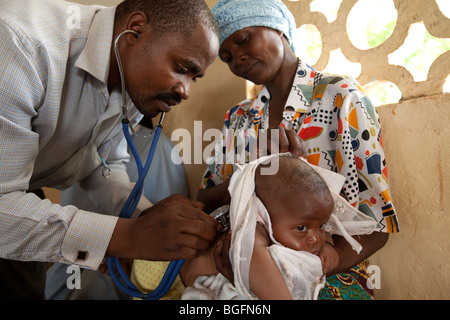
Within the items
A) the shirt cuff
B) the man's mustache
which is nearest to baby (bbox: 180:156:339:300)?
the shirt cuff

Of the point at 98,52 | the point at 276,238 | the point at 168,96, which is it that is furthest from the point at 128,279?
the point at 98,52

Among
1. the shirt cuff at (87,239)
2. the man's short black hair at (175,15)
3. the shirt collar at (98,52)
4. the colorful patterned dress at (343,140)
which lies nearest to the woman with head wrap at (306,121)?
the colorful patterned dress at (343,140)

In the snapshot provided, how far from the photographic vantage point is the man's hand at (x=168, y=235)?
3.00 feet

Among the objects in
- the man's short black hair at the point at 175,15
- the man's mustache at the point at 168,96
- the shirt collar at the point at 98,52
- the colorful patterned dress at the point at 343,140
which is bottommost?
the colorful patterned dress at the point at 343,140

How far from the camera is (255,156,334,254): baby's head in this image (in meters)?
1.02

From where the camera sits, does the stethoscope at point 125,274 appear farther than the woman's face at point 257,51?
No

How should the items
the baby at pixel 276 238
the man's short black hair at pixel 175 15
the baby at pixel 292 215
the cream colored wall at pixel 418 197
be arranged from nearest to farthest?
1. the baby at pixel 276 238
2. the baby at pixel 292 215
3. the man's short black hair at pixel 175 15
4. the cream colored wall at pixel 418 197

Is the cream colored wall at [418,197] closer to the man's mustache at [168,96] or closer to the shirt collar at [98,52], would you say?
the man's mustache at [168,96]

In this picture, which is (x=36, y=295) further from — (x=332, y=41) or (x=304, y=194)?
(x=332, y=41)

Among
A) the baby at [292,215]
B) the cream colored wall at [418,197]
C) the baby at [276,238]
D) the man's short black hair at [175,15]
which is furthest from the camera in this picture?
the cream colored wall at [418,197]

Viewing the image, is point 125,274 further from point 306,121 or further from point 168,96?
point 306,121
